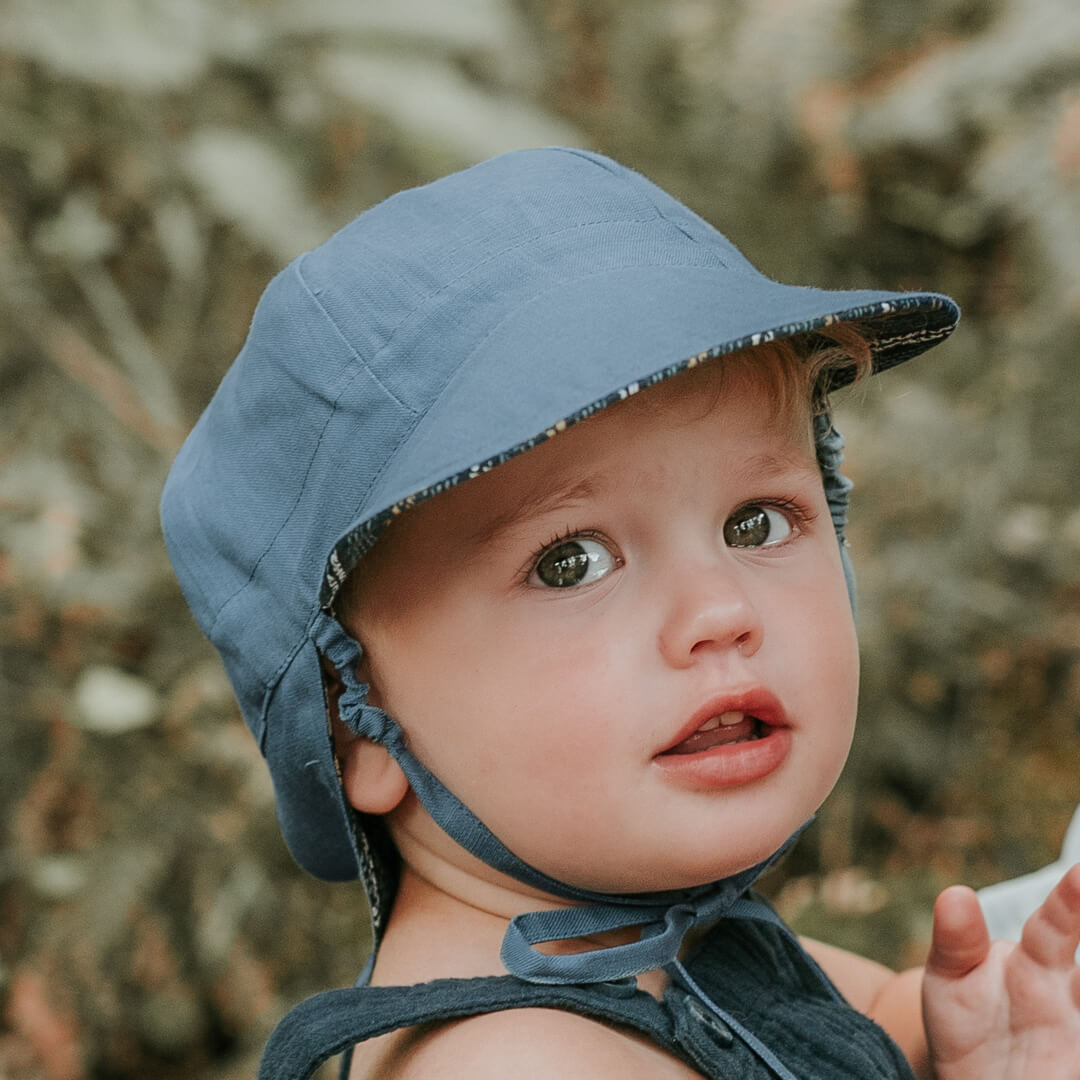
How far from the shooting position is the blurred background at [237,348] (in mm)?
2559

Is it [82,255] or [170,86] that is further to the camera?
[82,255]

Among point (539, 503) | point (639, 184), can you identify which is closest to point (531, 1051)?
point (539, 503)

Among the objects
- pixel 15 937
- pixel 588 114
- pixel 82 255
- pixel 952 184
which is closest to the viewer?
pixel 15 937

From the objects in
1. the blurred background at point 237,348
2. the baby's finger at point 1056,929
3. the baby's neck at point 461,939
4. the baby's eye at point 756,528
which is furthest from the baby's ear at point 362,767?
the blurred background at point 237,348

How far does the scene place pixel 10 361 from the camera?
118 inches

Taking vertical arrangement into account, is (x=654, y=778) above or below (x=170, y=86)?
below

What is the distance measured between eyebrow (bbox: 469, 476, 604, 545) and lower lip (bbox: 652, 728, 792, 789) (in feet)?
0.73

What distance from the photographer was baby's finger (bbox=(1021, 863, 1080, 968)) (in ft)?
4.14

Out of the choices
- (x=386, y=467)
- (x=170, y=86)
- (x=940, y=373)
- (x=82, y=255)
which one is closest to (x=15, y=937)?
(x=82, y=255)

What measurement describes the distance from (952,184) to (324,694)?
8.83ft

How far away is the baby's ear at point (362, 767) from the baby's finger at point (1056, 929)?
62 cm

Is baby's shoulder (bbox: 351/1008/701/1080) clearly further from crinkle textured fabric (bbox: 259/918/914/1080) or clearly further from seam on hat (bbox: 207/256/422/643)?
seam on hat (bbox: 207/256/422/643)

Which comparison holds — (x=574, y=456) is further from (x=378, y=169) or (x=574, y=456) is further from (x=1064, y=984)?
(x=378, y=169)

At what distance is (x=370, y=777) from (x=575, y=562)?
30 cm
